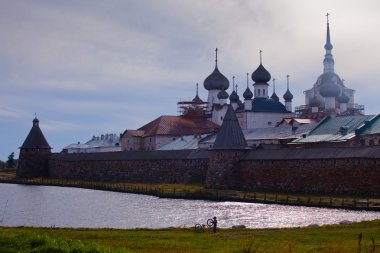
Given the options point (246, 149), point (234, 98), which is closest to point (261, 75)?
point (234, 98)

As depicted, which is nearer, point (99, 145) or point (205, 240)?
point (205, 240)

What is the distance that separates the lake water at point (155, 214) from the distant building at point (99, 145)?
54.7 m

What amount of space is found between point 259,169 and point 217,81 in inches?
1614

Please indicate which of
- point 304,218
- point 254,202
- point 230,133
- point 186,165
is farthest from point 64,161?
point 304,218

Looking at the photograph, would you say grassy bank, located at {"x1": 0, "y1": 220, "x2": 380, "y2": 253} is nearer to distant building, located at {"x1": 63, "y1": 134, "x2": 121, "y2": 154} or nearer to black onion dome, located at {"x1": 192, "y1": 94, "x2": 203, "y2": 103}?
black onion dome, located at {"x1": 192, "y1": 94, "x2": 203, "y2": 103}

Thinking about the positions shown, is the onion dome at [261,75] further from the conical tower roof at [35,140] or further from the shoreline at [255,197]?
the shoreline at [255,197]

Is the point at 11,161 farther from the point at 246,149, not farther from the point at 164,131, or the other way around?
the point at 246,149

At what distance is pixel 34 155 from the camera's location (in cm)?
7144

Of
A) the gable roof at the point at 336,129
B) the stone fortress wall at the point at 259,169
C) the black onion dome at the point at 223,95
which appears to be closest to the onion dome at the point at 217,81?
the black onion dome at the point at 223,95

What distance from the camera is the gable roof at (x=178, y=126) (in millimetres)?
77812

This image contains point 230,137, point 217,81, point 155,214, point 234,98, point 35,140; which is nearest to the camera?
point 155,214

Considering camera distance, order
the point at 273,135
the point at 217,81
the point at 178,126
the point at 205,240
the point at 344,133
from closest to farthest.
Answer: the point at 205,240 < the point at 344,133 < the point at 273,135 < the point at 178,126 < the point at 217,81

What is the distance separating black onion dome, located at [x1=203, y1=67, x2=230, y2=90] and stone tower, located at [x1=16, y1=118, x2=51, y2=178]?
2113 centimetres

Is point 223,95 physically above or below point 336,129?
above
